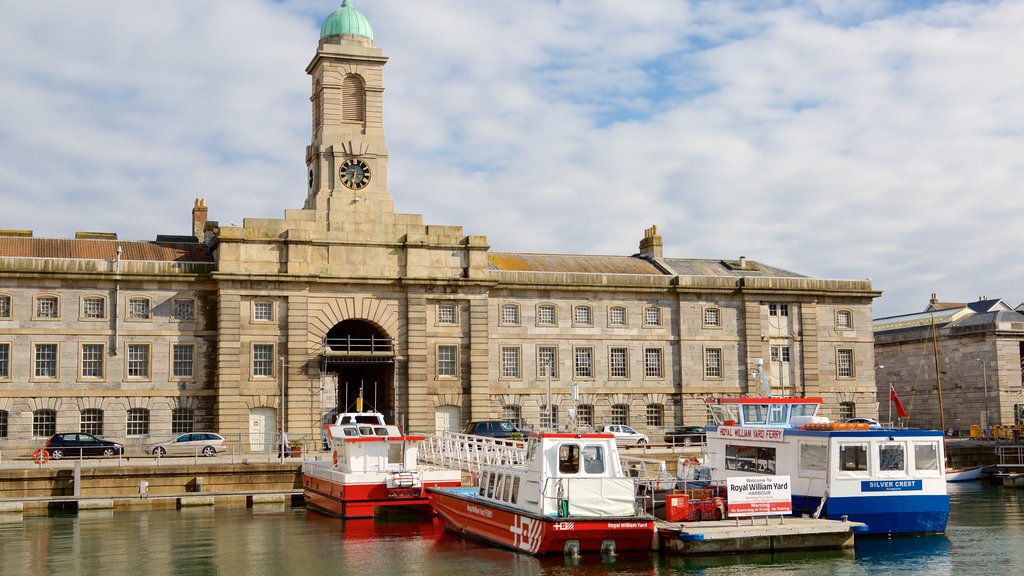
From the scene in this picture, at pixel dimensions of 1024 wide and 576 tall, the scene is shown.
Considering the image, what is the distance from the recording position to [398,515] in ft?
130

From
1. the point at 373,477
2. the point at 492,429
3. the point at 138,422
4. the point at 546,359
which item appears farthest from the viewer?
the point at 546,359

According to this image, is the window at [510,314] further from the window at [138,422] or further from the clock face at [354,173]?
the window at [138,422]

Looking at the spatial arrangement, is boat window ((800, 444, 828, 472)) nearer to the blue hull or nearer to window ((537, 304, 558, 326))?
the blue hull

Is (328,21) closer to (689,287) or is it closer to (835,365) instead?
(689,287)

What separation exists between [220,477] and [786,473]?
22022 millimetres

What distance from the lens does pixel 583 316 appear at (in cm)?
5794

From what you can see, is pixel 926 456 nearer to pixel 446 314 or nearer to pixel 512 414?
pixel 512 414

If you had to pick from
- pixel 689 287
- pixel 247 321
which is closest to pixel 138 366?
pixel 247 321

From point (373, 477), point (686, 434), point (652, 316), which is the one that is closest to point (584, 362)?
point (652, 316)

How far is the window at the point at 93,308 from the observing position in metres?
51.1

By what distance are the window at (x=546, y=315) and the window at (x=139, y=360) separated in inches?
772

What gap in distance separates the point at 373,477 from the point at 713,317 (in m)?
27.5

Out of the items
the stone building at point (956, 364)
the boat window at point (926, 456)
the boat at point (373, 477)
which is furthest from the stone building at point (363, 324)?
the boat window at point (926, 456)

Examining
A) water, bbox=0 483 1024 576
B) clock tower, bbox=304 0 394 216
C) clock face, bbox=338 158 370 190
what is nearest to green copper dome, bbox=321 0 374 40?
clock tower, bbox=304 0 394 216
